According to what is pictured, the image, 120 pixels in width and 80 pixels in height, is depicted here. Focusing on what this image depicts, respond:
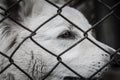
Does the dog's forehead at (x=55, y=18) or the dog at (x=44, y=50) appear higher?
the dog's forehead at (x=55, y=18)

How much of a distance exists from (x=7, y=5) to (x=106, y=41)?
1.47m

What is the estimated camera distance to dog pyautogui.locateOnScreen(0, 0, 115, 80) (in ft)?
8.38

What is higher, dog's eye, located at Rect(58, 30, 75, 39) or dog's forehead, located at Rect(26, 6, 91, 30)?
dog's forehead, located at Rect(26, 6, 91, 30)

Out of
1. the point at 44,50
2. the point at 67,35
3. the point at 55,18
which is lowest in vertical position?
the point at 44,50

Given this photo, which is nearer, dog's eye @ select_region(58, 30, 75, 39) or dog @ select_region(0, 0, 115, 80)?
dog @ select_region(0, 0, 115, 80)

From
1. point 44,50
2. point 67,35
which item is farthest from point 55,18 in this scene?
point 44,50

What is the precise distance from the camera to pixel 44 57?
2.63 m

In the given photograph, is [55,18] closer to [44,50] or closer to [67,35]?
[67,35]

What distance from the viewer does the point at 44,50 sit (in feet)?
8.63

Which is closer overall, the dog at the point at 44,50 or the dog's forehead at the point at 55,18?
the dog at the point at 44,50

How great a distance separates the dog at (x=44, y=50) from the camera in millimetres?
2555

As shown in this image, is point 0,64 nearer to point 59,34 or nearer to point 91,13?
point 59,34

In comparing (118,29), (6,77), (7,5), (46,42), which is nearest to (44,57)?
(46,42)

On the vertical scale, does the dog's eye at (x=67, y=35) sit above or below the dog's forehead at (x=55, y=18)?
below
